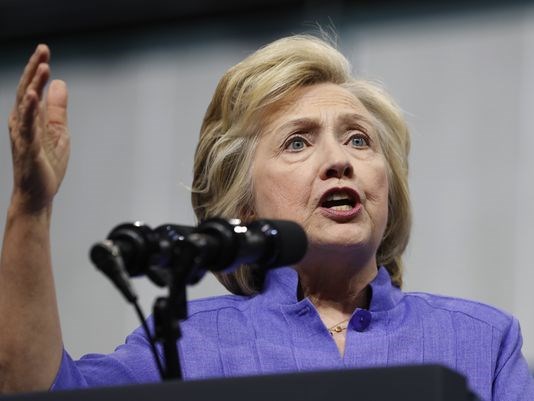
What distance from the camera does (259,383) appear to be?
141 cm

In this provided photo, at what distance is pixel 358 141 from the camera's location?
245cm

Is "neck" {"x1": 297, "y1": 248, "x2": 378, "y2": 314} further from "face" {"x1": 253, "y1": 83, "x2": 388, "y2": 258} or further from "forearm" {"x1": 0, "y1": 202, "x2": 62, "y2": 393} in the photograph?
"forearm" {"x1": 0, "y1": 202, "x2": 62, "y2": 393}

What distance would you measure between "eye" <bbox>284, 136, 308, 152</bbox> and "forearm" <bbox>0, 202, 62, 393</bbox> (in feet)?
2.26

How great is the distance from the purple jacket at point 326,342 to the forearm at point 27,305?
0.21 m

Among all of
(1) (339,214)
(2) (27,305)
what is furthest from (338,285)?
(2) (27,305)

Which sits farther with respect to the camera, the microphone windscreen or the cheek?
the cheek

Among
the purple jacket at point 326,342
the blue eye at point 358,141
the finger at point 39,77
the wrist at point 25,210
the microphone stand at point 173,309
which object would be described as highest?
the finger at point 39,77

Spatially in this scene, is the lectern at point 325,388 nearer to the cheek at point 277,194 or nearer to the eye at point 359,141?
the cheek at point 277,194

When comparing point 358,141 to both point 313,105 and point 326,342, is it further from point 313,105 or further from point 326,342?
point 326,342

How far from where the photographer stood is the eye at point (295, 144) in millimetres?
2414

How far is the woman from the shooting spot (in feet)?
7.14

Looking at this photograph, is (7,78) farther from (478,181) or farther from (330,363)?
(330,363)

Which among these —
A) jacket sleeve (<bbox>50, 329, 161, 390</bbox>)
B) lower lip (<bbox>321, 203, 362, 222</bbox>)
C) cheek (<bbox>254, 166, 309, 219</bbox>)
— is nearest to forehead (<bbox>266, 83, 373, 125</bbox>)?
cheek (<bbox>254, 166, 309, 219</bbox>)

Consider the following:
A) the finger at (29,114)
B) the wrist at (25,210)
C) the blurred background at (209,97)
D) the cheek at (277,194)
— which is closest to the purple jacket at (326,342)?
the cheek at (277,194)
